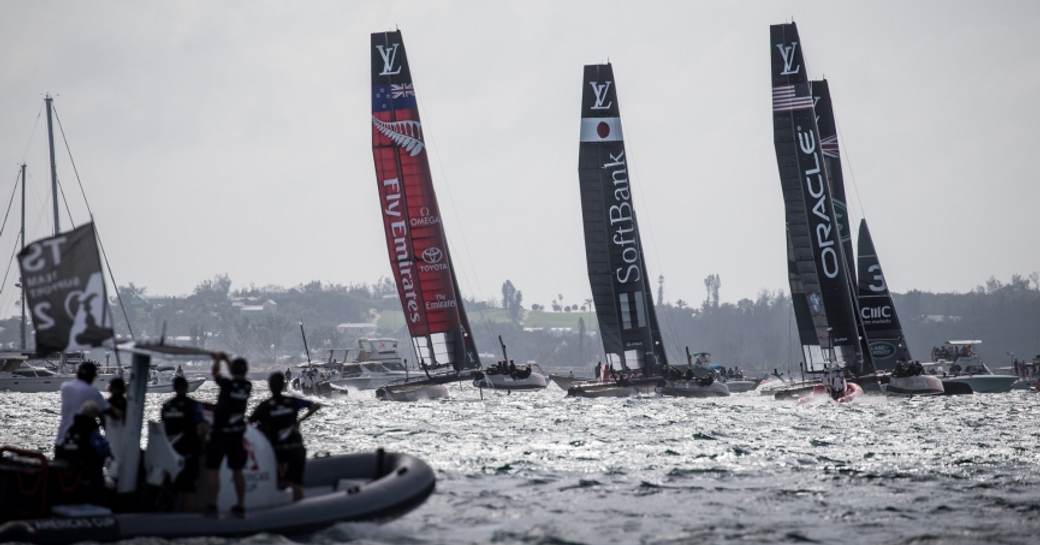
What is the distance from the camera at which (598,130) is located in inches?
2224

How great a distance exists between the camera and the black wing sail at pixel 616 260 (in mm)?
55188

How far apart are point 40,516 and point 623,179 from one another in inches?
1739

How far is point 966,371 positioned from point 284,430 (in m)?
56.9

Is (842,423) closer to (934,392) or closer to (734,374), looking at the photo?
(934,392)

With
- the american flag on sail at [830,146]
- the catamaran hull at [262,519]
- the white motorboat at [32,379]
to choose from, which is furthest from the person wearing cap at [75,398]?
the white motorboat at [32,379]

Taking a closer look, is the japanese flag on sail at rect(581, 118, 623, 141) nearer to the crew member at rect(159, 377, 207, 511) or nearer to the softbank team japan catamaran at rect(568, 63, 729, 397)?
the softbank team japan catamaran at rect(568, 63, 729, 397)

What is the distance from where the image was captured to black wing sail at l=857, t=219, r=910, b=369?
52.7 meters

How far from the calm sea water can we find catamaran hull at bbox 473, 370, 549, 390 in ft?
49.8

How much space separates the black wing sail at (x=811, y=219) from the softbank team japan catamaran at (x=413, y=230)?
1302 cm

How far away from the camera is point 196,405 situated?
13484 mm

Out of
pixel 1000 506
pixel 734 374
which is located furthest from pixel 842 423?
pixel 734 374

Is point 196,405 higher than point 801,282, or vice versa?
point 801,282

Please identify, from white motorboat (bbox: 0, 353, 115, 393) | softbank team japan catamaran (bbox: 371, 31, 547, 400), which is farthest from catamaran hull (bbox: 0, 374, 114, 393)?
softbank team japan catamaran (bbox: 371, 31, 547, 400)

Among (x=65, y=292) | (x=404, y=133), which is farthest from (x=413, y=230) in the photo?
(x=65, y=292)
